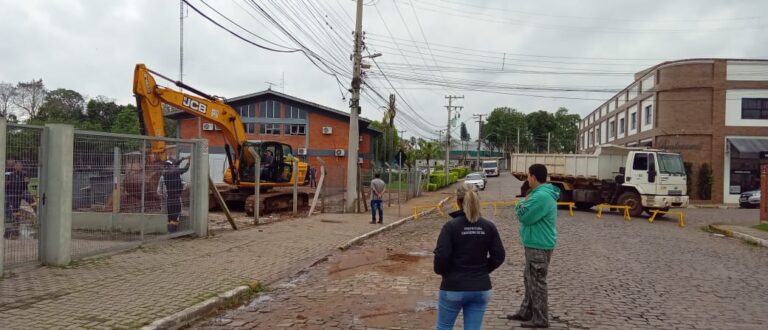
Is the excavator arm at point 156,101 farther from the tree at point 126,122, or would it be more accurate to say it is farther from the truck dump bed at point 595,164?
the tree at point 126,122

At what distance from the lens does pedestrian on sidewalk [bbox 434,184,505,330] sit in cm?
426

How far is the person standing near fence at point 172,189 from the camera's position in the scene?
11.3m

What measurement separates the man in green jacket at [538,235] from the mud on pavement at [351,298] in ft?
3.80

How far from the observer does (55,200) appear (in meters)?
8.46

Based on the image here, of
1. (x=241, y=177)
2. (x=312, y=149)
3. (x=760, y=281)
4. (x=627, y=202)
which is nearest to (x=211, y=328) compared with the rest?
(x=760, y=281)

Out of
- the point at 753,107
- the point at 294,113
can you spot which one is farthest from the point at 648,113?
the point at 294,113

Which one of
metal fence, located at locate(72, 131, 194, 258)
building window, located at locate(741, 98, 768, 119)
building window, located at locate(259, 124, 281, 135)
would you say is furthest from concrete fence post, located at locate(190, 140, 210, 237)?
building window, located at locate(259, 124, 281, 135)

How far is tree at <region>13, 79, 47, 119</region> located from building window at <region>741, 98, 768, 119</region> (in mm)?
58835

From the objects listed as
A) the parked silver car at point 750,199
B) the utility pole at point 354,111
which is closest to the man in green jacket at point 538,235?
the utility pole at point 354,111

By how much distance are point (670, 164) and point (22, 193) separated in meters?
19.8

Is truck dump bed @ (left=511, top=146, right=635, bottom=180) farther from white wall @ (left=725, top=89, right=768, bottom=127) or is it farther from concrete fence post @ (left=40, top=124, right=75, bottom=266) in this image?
concrete fence post @ (left=40, top=124, right=75, bottom=266)

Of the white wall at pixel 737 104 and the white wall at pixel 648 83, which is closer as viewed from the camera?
the white wall at pixel 737 104

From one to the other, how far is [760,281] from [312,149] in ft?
130

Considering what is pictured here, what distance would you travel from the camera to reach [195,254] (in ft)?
33.3
